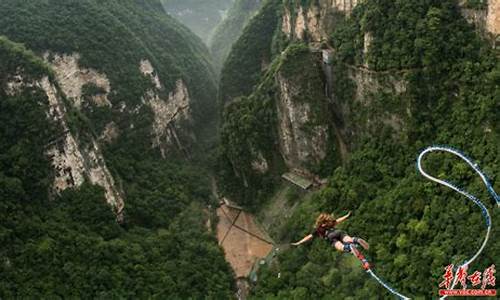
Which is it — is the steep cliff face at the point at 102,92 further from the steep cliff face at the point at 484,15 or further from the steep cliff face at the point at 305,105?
the steep cliff face at the point at 484,15

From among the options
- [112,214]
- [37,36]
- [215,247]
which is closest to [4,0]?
[37,36]

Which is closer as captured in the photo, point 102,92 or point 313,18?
point 313,18

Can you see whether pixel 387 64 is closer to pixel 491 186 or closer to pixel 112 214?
pixel 491 186

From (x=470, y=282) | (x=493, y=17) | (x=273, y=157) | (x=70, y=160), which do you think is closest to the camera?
(x=470, y=282)

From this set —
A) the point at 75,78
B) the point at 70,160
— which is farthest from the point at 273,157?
the point at 75,78

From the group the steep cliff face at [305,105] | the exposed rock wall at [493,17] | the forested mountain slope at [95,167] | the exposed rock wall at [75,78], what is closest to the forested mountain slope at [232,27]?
the forested mountain slope at [95,167]

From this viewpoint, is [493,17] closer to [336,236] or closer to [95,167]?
[336,236]
